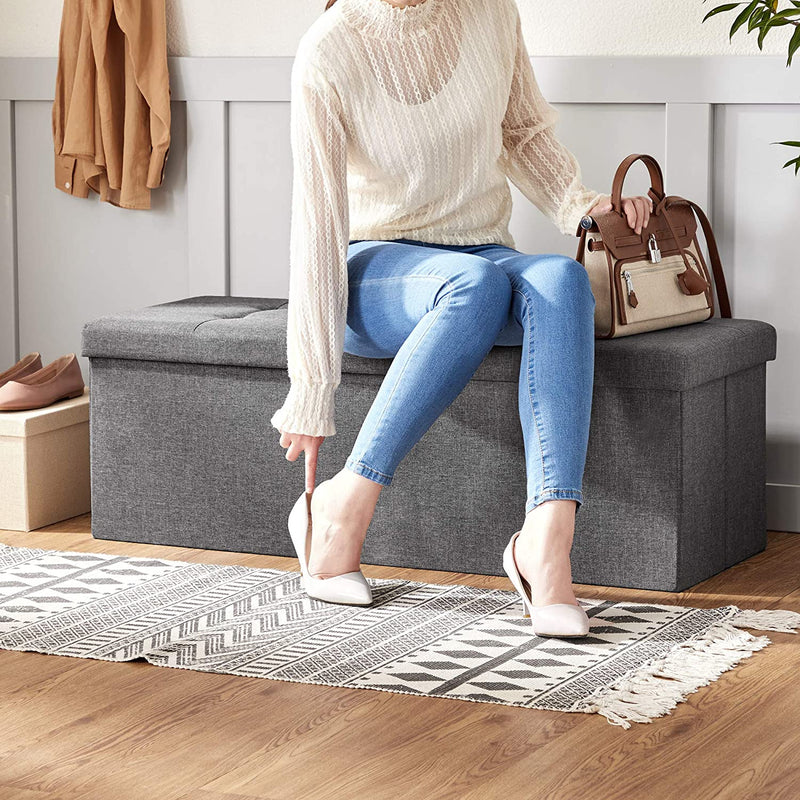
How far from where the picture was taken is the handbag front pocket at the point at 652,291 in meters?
2.46

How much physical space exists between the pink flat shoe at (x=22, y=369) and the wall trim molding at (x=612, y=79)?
2.24 feet

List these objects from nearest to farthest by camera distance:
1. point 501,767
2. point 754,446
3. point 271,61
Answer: point 501,767, point 754,446, point 271,61

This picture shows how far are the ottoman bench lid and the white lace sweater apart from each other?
234 mm

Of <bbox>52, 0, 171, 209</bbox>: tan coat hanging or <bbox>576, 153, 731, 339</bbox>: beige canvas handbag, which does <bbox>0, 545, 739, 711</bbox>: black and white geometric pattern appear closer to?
<bbox>576, 153, 731, 339</bbox>: beige canvas handbag

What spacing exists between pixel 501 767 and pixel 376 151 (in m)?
1.16

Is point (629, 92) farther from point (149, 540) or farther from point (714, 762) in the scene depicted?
point (714, 762)

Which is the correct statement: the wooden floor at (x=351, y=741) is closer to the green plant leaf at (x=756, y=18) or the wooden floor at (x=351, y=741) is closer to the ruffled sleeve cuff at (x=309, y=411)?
the ruffled sleeve cuff at (x=309, y=411)

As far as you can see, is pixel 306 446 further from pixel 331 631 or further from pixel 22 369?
pixel 22 369

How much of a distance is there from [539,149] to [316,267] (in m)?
0.56

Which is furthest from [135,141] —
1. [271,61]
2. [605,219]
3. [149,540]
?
[605,219]

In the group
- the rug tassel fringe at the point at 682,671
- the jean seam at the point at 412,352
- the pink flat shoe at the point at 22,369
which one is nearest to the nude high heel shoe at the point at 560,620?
the rug tassel fringe at the point at 682,671

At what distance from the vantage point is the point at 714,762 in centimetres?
167

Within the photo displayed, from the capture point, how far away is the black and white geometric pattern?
1974mm

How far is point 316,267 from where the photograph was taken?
2344 millimetres
